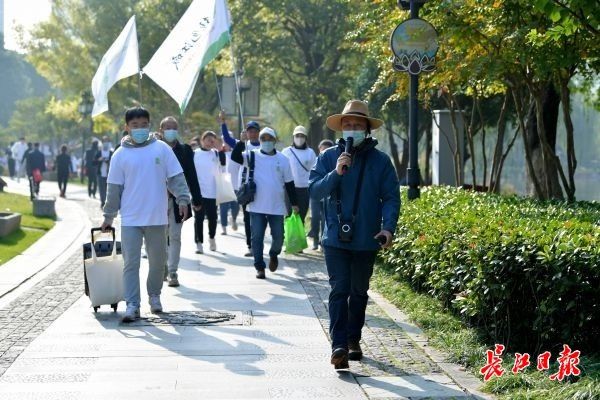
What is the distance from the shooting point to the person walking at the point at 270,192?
44.8 feet

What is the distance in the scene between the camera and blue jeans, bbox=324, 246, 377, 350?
780 cm

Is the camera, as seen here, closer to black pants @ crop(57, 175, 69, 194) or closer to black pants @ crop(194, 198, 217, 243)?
black pants @ crop(194, 198, 217, 243)

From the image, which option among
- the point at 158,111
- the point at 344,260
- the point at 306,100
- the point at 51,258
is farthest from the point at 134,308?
the point at 158,111

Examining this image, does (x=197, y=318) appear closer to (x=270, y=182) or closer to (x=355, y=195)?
(x=355, y=195)

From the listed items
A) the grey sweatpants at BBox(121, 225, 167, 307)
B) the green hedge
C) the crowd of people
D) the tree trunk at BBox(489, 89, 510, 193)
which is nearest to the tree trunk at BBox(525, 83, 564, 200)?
the tree trunk at BBox(489, 89, 510, 193)

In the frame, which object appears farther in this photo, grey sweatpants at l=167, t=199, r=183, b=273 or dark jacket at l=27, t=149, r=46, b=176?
dark jacket at l=27, t=149, r=46, b=176

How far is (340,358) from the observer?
7.61 meters

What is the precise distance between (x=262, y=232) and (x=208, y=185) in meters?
3.66

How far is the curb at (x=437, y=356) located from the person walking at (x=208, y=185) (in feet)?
19.0

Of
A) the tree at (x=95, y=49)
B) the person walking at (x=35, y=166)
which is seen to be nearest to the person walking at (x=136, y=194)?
the person walking at (x=35, y=166)

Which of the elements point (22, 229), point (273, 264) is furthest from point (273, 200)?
point (22, 229)

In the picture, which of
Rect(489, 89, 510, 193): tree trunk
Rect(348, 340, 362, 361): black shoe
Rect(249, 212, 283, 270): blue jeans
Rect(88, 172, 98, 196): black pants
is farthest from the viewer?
Rect(88, 172, 98, 196): black pants

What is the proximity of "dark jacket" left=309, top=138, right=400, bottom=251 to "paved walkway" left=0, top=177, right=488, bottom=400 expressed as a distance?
909 millimetres

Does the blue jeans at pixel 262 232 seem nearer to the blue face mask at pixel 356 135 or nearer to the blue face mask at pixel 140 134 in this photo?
the blue face mask at pixel 140 134
